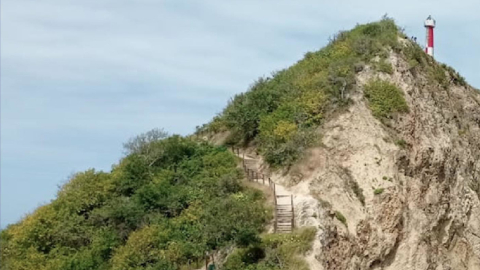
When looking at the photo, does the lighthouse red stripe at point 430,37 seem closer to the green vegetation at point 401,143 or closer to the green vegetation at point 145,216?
the green vegetation at point 401,143

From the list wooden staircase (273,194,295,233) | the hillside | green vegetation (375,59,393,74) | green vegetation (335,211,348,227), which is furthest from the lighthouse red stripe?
wooden staircase (273,194,295,233)

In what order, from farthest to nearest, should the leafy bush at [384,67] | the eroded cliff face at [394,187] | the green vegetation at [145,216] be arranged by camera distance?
1. the leafy bush at [384,67]
2. the eroded cliff face at [394,187]
3. the green vegetation at [145,216]

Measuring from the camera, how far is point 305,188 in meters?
25.1

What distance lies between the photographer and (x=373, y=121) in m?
28.2

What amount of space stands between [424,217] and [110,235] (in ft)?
40.6

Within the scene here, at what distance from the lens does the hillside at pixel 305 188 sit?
23312 mm

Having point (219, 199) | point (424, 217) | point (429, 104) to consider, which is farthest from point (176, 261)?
point (429, 104)

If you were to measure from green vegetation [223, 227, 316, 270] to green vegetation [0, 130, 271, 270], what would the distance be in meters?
0.41

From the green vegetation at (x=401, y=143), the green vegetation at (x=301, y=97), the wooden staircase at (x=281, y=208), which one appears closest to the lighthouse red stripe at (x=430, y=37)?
the green vegetation at (x=301, y=97)

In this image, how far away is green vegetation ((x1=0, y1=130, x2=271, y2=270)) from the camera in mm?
23203

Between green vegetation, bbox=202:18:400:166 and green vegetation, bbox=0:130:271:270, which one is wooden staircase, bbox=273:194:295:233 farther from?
green vegetation, bbox=202:18:400:166

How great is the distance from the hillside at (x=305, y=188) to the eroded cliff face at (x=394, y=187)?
57 mm

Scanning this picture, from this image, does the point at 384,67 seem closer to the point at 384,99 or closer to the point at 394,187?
the point at 384,99

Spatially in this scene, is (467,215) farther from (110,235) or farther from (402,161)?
(110,235)
